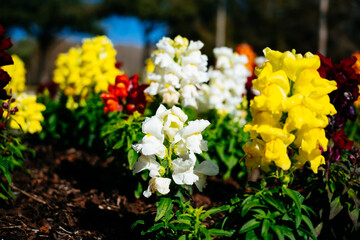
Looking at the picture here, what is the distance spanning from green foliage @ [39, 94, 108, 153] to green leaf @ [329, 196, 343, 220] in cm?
255

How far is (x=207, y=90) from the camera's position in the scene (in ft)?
14.7

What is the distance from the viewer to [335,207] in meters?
2.41

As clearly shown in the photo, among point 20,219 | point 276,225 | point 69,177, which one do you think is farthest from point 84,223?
point 276,225

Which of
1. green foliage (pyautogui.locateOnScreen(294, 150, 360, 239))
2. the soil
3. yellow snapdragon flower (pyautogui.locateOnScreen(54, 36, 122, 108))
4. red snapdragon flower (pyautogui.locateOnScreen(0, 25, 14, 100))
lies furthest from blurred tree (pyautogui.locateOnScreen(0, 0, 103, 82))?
green foliage (pyautogui.locateOnScreen(294, 150, 360, 239))

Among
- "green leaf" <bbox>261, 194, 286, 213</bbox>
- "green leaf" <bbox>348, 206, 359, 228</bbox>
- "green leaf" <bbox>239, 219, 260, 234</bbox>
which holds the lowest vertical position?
"green leaf" <bbox>239, 219, 260, 234</bbox>

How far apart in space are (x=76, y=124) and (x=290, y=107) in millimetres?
3209

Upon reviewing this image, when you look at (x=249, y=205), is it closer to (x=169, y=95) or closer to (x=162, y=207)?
(x=162, y=207)

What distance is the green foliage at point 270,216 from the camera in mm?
1987

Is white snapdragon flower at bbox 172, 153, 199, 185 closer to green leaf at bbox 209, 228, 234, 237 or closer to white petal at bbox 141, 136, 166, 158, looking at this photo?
white petal at bbox 141, 136, 166, 158

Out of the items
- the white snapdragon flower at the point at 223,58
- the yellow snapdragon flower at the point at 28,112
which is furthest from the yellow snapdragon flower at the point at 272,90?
the white snapdragon flower at the point at 223,58

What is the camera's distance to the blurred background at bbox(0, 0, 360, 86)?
79.9 feet

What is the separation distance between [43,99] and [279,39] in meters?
22.2

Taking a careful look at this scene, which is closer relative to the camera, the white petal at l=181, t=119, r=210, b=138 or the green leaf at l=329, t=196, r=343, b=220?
the white petal at l=181, t=119, r=210, b=138

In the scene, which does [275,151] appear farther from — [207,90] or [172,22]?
[172,22]
